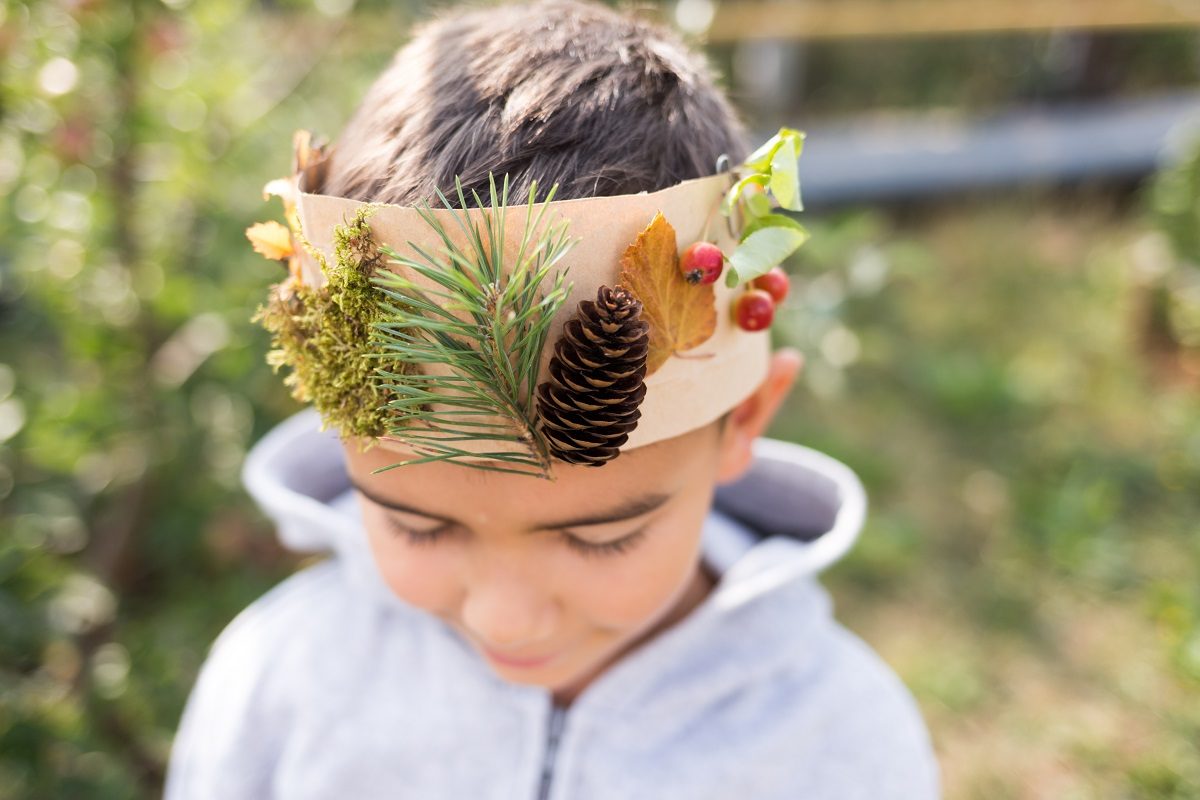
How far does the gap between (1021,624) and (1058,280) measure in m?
2.26

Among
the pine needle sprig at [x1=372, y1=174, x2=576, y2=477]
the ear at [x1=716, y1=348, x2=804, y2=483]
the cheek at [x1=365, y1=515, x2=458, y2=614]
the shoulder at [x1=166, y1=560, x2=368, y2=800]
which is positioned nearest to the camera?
the pine needle sprig at [x1=372, y1=174, x2=576, y2=477]

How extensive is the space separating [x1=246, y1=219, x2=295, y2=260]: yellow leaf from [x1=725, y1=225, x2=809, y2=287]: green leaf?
452 mm

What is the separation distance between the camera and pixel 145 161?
7.32 ft

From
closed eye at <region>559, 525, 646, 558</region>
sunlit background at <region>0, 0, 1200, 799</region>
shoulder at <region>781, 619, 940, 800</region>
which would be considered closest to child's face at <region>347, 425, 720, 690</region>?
closed eye at <region>559, 525, 646, 558</region>

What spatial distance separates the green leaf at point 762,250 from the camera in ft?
2.89

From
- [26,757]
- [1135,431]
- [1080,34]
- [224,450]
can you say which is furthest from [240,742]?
[1080,34]

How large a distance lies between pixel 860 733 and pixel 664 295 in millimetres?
709

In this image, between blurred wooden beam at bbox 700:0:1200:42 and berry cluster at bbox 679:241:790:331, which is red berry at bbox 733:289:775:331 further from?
blurred wooden beam at bbox 700:0:1200:42

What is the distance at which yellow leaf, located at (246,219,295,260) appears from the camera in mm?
936

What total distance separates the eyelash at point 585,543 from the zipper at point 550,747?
40 cm

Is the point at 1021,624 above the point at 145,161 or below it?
below

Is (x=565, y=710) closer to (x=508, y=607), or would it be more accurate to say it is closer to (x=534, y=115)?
(x=508, y=607)

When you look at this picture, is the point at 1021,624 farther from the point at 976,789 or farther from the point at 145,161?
the point at 145,161

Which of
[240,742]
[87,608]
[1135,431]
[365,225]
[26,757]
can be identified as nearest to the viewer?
[365,225]
